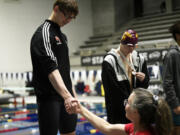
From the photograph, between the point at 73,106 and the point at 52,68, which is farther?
the point at 52,68

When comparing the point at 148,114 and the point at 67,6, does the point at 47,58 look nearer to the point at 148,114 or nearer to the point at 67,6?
the point at 67,6

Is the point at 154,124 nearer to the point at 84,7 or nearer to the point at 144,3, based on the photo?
the point at 84,7

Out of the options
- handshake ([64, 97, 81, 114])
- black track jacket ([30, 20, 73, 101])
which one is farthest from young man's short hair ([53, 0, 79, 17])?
handshake ([64, 97, 81, 114])

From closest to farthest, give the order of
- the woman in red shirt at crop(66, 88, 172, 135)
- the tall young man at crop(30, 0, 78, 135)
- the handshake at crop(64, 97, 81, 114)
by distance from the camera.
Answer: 1. the woman in red shirt at crop(66, 88, 172, 135)
2. the handshake at crop(64, 97, 81, 114)
3. the tall young man at crop(30, 0, 78, 135)

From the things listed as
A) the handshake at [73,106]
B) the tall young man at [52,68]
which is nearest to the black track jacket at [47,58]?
the tall young man at [52,68]

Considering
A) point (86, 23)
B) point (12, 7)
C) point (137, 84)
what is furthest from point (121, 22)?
point (137, 84)

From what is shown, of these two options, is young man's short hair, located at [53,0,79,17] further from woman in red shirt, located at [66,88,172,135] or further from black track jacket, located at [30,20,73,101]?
woman in red shirt, located at [66,88,172,135]

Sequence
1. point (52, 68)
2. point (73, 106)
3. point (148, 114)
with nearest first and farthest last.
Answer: point (148, 114) → point (73, 106) → point (52, 68)

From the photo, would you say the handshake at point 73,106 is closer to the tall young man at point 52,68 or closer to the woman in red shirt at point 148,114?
the tall young man at point 52,68

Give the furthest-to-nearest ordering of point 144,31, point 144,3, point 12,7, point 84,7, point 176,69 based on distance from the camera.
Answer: point 144,3 < point 84,7 < point 144,31 < point 12,7 < point 176,69

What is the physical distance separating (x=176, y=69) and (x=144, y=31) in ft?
43.1

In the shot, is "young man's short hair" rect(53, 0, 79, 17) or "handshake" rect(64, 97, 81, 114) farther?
"young man's short hair" rect(53, 0, 79, 17)

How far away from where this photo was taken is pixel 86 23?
57.4 feet

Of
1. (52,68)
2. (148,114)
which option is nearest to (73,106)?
(52,68)
